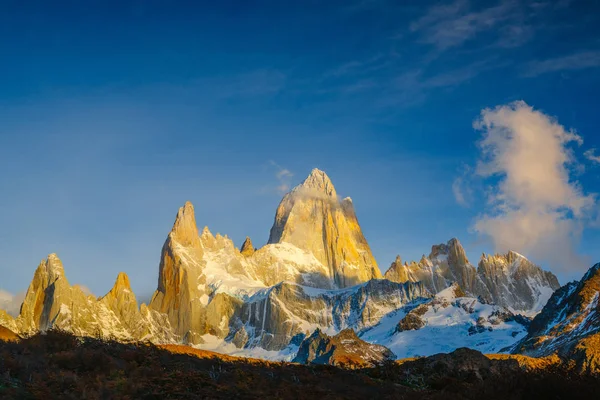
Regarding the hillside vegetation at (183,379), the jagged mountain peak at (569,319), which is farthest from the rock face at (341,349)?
the hillside vegetation at (183,379)

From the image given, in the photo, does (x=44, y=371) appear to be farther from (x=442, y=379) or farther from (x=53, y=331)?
(x=442, y=379)

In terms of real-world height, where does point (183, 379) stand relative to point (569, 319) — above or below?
below

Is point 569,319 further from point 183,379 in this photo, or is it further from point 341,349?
point 183,379

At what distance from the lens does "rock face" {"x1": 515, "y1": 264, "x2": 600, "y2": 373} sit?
12363 cm

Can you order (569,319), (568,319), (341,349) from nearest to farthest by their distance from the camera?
1. (569,319)
2. (568,319)
3. (341,349)

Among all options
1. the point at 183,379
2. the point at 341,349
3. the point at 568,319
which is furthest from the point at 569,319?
the point at 183,379

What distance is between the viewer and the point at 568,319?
→ 139 metres

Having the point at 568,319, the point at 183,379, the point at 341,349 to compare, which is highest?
the point at 568,319

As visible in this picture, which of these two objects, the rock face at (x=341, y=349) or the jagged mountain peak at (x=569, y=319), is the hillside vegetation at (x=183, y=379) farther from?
the rock face at (x=341, y=349)

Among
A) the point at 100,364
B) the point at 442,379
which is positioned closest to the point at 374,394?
the point at 442,379

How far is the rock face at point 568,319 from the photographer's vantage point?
4867 inches

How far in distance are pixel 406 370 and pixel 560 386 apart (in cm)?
1047

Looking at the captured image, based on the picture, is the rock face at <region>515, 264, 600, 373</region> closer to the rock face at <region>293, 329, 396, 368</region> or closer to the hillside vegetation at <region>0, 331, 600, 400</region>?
the rock face at <region>293, 329, 396, 368</region>

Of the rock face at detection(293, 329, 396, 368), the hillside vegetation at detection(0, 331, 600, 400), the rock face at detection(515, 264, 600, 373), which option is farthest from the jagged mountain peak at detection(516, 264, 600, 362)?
the hillside vegetation at detection(0, 331, 600, 400)
